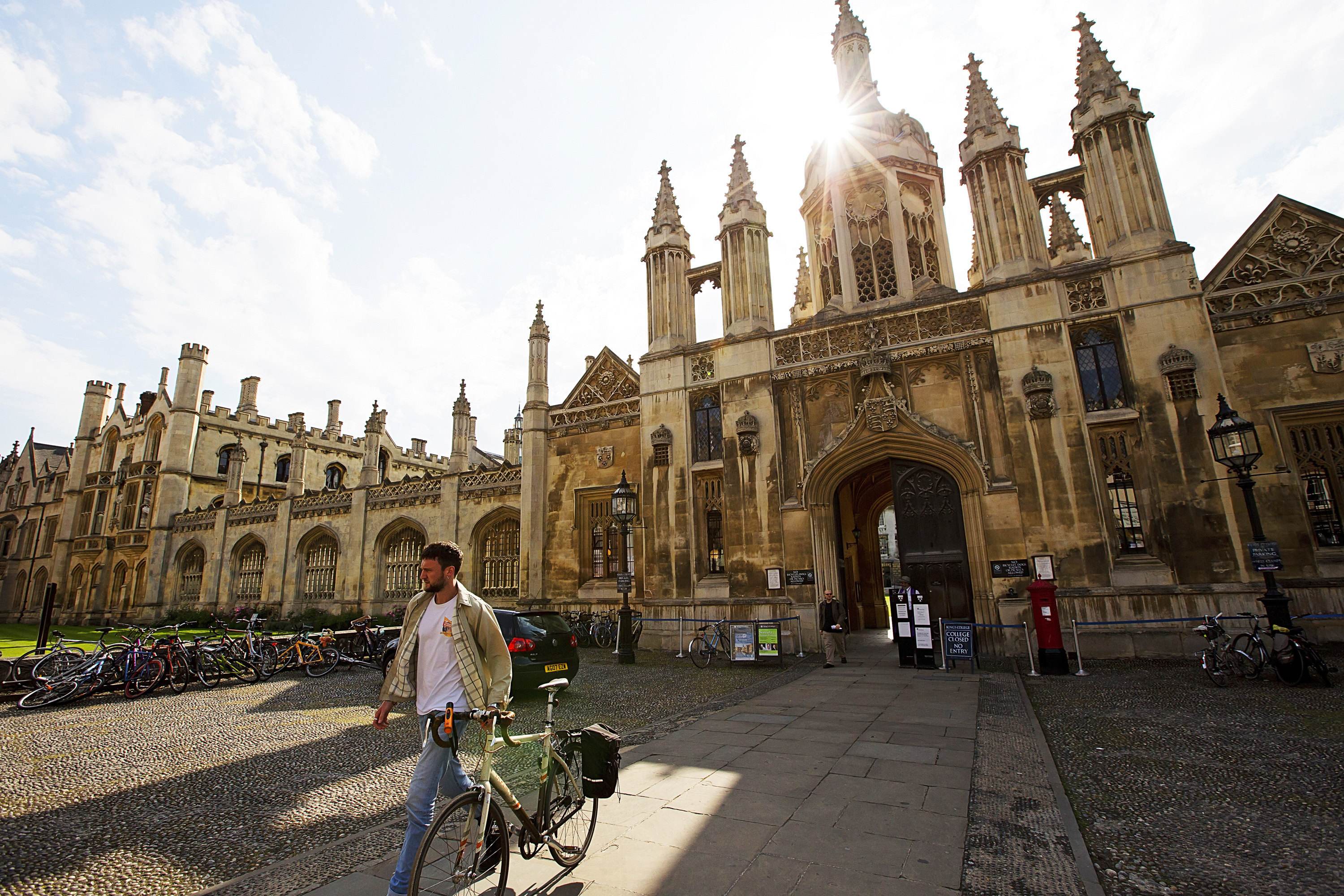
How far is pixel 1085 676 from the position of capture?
31.9 feet

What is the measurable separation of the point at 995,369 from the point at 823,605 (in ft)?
21.0

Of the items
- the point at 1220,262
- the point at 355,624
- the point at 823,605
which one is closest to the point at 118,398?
the point at 355,624

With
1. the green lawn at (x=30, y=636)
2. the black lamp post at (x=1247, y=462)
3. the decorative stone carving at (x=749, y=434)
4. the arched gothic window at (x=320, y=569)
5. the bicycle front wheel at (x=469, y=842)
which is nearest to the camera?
the bicycle front wheel at (x=469, y=842)

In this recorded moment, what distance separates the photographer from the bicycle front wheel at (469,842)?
285cm

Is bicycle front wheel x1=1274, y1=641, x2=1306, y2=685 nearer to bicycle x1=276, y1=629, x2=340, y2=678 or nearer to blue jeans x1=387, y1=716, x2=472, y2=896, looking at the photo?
blue jeans x1=387, y1=716, x2=472, y2=896

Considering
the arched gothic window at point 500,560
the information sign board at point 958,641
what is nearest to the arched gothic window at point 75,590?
the arched gothic window at point 500,560

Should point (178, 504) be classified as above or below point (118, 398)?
below

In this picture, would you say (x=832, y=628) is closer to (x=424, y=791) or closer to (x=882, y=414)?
(x=882, y=414)

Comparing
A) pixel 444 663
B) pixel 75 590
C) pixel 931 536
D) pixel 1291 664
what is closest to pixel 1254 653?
pixel 1291 664

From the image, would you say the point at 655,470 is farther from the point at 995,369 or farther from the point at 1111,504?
the point at 1111,504

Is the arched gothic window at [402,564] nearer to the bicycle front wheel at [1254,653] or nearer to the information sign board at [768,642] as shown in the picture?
the information sign board at [768,642]

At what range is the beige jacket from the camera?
128 inches

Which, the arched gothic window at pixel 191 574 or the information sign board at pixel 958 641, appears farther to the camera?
the arched gothic window at pixel 191 574

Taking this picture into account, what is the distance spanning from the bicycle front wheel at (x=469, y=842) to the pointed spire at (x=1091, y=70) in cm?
1773
